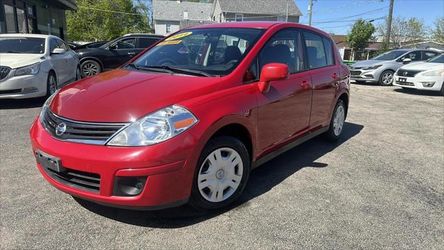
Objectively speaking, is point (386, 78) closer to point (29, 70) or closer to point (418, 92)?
point (418, 92)

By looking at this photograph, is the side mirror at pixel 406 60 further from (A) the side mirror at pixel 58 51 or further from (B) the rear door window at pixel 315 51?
(A) the side mirror at pixel 58 51

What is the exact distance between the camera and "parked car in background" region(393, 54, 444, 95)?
1251cm

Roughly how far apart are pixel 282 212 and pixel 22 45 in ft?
25.2

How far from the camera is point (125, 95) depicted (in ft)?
10.6

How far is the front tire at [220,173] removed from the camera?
3184 mm

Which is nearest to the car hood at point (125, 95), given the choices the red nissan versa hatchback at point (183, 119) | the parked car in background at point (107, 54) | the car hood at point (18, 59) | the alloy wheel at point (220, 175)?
the red nissan versa hatchback at point (183, 119)

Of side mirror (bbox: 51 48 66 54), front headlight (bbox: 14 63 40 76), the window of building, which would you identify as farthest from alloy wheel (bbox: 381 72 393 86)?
the window of building

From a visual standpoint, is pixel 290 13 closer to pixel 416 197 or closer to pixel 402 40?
pixel 402 40

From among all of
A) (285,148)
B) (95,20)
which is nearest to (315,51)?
(285,148)

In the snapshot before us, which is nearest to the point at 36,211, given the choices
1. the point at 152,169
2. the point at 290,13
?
the point at 152,169

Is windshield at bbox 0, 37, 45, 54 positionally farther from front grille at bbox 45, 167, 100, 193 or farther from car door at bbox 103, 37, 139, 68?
front grille at bbox 45, 167, 100, 193

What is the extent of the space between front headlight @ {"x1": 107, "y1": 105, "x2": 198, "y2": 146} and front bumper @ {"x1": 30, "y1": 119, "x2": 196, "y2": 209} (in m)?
0.05

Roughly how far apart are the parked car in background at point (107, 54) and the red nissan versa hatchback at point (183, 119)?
9.33m

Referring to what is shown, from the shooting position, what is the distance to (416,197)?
401cm
